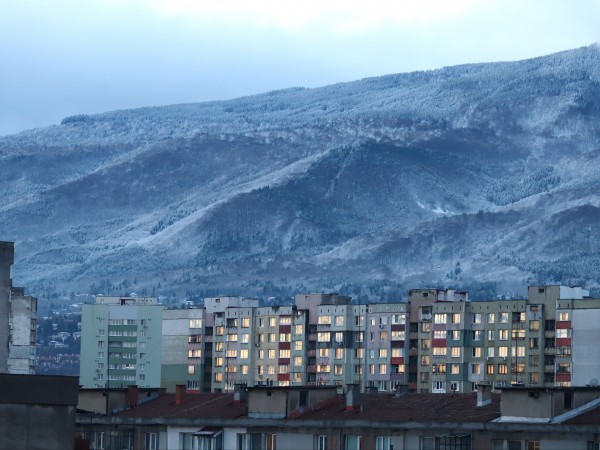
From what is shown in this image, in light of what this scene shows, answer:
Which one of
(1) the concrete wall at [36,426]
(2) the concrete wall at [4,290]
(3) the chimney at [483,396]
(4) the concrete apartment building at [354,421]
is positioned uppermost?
(2) the concrete wall at [4,290]

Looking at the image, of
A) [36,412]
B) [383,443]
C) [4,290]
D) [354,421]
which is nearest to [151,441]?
[354,421]

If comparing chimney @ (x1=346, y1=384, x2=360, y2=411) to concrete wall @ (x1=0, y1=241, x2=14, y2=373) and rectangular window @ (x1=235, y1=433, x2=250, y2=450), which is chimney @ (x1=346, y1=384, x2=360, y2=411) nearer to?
rectangular window @ (x1=235, y1=433, x2=250, y2=450)

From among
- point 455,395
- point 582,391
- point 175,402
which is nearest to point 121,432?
point 175,402

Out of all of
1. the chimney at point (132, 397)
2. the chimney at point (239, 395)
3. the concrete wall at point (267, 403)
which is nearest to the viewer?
the concrete wall at point (267, 403)

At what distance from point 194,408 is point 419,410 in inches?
501

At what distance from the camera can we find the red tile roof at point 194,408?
101 metres

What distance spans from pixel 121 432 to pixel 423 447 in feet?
54.9

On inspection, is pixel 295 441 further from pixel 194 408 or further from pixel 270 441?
pixel 194 408

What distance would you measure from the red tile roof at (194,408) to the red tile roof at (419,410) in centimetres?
471

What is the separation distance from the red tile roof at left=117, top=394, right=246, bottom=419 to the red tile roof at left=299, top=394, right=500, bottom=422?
471 cm

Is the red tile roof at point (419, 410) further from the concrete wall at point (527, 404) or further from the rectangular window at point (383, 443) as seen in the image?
the concrete wall at point (527, 404)

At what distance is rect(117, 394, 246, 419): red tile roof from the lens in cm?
10131

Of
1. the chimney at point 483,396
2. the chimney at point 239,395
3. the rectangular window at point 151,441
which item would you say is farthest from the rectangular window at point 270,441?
the chimney at point 483,396

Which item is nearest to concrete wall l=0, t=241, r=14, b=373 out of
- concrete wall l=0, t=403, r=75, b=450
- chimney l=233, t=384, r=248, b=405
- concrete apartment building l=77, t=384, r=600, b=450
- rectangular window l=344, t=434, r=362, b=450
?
concrete apartment building l=77, t=384, r=600, b=450
